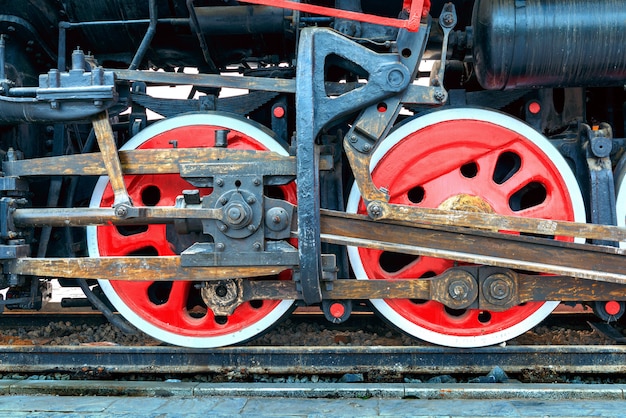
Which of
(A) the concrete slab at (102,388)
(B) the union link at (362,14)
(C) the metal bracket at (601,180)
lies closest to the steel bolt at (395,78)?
(B) the union link at (362,14)

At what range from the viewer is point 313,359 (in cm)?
241

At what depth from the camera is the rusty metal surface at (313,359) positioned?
2359mm

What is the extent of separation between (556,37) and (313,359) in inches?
72.9

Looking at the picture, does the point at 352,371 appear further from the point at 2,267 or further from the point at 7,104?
the point at 7,104

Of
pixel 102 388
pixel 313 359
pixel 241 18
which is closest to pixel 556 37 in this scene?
pixel 241 18

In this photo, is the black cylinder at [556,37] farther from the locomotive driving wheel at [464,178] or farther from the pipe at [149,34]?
the pipe at [149,34]

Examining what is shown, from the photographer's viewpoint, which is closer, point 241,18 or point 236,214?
point 236,214

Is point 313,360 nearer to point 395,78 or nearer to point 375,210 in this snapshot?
point 375,210

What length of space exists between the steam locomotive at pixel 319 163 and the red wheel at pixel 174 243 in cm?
1

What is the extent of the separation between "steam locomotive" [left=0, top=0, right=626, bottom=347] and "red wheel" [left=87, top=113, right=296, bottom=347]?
0.4 inches

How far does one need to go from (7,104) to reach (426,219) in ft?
6.43

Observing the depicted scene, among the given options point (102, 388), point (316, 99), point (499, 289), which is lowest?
point (102, 388)

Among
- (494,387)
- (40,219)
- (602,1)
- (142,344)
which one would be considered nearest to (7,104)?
(40,219)

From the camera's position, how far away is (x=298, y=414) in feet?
6.50
